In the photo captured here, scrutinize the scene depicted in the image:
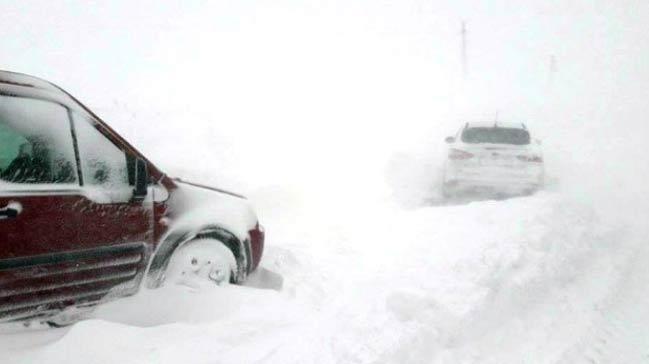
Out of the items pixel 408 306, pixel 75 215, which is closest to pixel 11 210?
pixel 75 215

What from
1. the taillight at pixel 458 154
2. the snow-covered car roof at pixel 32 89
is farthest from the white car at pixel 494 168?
the snow-covered car roof at pixel 32 89

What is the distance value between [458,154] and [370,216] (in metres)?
2.58

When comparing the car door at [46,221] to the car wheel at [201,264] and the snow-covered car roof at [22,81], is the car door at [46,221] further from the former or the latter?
the car wheel at [201,264]

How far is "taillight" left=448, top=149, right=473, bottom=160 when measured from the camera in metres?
8.88

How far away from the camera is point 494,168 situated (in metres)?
8.77

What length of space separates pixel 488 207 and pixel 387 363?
13.7 ft

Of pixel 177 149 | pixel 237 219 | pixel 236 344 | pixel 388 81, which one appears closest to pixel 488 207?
pixel 237 219

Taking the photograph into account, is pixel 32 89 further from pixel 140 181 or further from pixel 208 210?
pixel 208 210

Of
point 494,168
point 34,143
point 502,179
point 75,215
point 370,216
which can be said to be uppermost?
point 34,143

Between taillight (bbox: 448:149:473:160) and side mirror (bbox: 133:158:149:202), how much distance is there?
672 cm

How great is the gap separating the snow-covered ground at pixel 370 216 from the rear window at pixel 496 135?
1.23 meters

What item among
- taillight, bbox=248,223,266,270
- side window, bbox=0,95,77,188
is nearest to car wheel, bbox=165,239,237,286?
taillight, bbox=248,223,266,270

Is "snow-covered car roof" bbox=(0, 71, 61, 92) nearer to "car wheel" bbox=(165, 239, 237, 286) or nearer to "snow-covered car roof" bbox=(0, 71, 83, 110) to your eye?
"snow-covered car roof" bbox=(0, 71, 83, 110)

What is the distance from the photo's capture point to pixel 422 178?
12.5 metres
